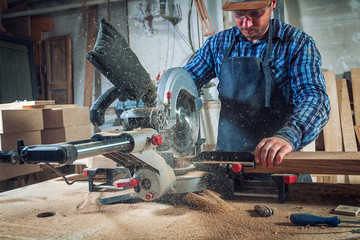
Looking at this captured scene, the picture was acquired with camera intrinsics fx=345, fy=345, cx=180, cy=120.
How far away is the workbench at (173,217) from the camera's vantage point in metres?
1.04

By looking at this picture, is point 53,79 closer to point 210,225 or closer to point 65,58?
point 65,58

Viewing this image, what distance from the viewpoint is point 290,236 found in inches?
38.8

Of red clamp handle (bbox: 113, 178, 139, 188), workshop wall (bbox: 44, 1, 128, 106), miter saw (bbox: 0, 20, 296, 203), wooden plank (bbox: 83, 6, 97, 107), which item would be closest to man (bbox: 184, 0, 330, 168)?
miter saw (bbox: 0, 20, 296, 203)

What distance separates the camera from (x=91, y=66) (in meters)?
4.49

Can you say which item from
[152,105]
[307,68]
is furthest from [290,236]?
[307,68]

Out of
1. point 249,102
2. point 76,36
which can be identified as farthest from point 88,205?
point 76,36

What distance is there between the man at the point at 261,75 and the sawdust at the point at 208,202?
536mm

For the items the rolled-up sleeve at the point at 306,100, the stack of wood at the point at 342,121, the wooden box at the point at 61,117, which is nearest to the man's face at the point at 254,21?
the rolled-up sleeve at the point at 306,100

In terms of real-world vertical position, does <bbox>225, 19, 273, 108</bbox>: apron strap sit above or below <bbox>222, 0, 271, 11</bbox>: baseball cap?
below

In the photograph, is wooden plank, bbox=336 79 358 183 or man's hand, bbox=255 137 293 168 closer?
man's hand, bbox=255 137 293 168

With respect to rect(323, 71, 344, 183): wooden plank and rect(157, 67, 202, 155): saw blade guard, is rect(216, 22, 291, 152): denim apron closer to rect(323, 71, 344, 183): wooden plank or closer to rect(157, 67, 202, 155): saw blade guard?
rect(157, 67, 202, 155): saw blade guard

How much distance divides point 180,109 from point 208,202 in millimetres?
422

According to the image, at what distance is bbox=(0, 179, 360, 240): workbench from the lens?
104 cm

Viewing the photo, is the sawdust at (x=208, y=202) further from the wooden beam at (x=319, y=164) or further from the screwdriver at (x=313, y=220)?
the screwdriver at (x=313, y=220)
